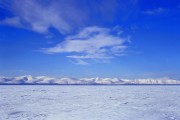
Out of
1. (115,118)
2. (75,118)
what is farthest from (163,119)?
(75,118)

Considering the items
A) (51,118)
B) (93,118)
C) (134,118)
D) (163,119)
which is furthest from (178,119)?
(51,118)

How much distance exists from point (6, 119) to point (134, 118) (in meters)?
5.53

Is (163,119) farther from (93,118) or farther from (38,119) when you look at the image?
(38,119)

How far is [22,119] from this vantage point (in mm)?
9828

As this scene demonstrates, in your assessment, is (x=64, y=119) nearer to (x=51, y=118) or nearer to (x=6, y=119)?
(x=51, y=118)

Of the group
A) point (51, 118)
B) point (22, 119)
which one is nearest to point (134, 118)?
point (51, 118)

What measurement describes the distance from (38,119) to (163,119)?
17.8 ft

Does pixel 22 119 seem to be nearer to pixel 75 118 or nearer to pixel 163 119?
pixel 75 118

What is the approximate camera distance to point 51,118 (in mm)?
10242

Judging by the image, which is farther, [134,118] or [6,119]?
[134,118]

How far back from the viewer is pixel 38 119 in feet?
32.6

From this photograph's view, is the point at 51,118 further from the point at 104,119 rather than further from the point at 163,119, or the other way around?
the point at 163,119

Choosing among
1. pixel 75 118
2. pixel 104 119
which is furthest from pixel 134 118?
pixel 75 118

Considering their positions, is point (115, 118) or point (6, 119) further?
point (115, 118)
